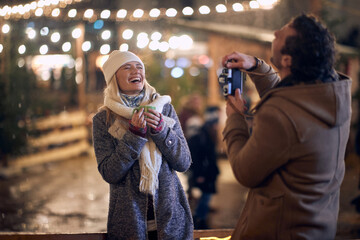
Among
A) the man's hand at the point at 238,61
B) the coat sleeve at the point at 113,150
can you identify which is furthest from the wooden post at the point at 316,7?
the coat sleeve at the point at 113,150

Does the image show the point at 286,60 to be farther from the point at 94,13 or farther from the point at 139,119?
the point at 94,13

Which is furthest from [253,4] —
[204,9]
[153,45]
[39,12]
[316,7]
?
[316,7]

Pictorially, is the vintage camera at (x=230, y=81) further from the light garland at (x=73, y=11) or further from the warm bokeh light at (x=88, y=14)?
the warm bokeh light at (x=88, y=14)

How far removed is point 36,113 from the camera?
9.82m

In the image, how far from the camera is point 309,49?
6.06ft

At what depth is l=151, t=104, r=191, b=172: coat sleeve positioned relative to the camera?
2260 mm

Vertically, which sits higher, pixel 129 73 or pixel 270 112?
pixel 129 73

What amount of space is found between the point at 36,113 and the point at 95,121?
7.96 meters

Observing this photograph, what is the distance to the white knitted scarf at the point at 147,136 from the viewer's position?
89.2 inches

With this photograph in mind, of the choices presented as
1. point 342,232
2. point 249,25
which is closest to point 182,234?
point 342,232

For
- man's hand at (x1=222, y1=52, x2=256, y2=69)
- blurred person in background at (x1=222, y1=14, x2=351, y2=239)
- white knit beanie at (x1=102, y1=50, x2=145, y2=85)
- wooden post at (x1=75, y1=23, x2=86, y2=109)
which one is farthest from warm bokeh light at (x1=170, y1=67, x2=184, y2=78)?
blurred person in background at (x1=222, y1=14, x2=351, y2=239)

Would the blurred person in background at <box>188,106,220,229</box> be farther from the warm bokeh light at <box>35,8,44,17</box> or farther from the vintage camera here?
the vintage camera

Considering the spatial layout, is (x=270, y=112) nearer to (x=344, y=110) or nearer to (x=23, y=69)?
(x=344, y=110)

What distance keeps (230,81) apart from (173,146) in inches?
18.7
